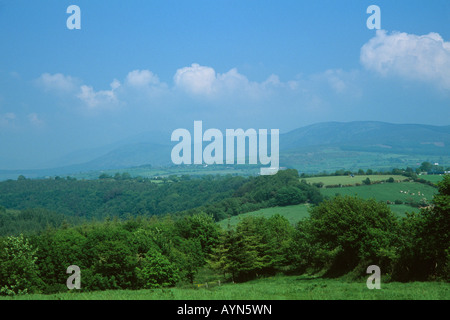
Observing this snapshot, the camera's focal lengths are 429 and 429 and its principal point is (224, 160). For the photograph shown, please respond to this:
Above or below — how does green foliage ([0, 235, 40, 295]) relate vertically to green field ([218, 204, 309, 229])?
above

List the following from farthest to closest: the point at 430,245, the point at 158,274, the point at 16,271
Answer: the point at 16,271
the point at 158,274
the point at 430,245

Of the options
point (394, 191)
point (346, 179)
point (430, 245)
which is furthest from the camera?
point (346, 179)

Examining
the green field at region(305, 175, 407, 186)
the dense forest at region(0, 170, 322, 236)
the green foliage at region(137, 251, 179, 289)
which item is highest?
the green field at region(305, 175, 407, 186)

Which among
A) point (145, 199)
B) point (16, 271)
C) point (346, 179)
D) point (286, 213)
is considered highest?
point (346, 179)

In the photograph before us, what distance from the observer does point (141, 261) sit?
4191 cm

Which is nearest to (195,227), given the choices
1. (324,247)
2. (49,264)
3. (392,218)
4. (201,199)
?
(49,264)

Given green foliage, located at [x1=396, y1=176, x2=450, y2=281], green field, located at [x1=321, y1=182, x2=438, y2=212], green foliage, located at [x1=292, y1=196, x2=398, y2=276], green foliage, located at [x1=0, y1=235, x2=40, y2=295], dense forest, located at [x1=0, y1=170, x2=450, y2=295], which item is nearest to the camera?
green foliage, located at [x1=396, y1=176, x2=450, y2=281]

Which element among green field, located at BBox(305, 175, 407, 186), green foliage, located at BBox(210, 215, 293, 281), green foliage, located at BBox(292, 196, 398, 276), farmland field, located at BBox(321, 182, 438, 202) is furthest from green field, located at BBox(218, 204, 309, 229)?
green foliage, located at BBox(292, 196, 398, 276)

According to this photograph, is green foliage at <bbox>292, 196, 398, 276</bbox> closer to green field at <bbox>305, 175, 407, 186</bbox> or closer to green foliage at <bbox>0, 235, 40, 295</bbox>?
green foliage at <bbox>0, 235, 40, 295</bbox>

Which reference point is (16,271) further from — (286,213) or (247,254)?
(286,213)

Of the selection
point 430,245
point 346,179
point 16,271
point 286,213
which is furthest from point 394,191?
point 16,271

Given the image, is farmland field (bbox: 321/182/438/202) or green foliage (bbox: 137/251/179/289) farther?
farmland field (bbox: 321/182/438/202)

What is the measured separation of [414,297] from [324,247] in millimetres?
20424

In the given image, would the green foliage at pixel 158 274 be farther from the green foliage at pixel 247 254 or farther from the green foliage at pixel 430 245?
the green foliage at pixel 430 245
